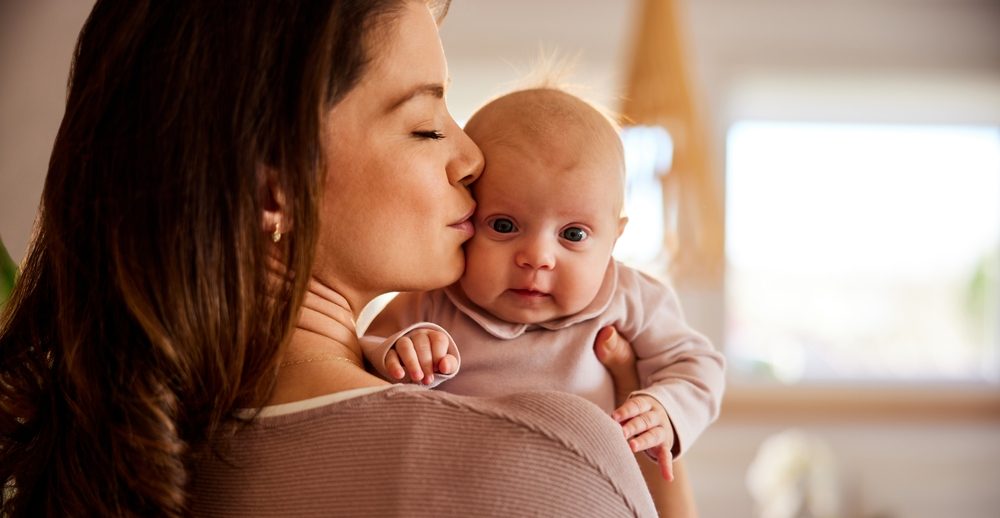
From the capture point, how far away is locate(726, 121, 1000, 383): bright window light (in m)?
4.46

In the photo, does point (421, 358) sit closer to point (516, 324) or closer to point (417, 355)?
point (417, 355)

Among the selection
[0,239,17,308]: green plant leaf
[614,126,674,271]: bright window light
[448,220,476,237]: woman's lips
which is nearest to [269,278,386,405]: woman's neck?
[448,220,476,237]: woman's lips

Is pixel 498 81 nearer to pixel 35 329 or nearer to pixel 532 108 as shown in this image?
pixel 532 108

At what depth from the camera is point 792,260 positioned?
178 inches

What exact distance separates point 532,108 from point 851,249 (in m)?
3.73

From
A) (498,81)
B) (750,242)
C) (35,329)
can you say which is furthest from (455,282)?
(750,242)

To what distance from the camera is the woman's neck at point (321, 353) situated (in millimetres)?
813

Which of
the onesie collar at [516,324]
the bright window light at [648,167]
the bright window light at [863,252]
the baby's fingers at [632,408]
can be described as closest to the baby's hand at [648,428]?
the baby's fingers at [632,408]

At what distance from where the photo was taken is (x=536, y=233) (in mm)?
1120

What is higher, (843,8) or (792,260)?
(843,8)

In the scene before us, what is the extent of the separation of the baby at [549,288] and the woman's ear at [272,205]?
0.74 ft

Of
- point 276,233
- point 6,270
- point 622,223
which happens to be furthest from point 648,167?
point 276,233

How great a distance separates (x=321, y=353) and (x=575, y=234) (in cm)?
36

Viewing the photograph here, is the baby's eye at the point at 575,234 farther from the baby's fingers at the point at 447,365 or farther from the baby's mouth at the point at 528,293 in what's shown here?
the baby's fingers at the point at 447,365
